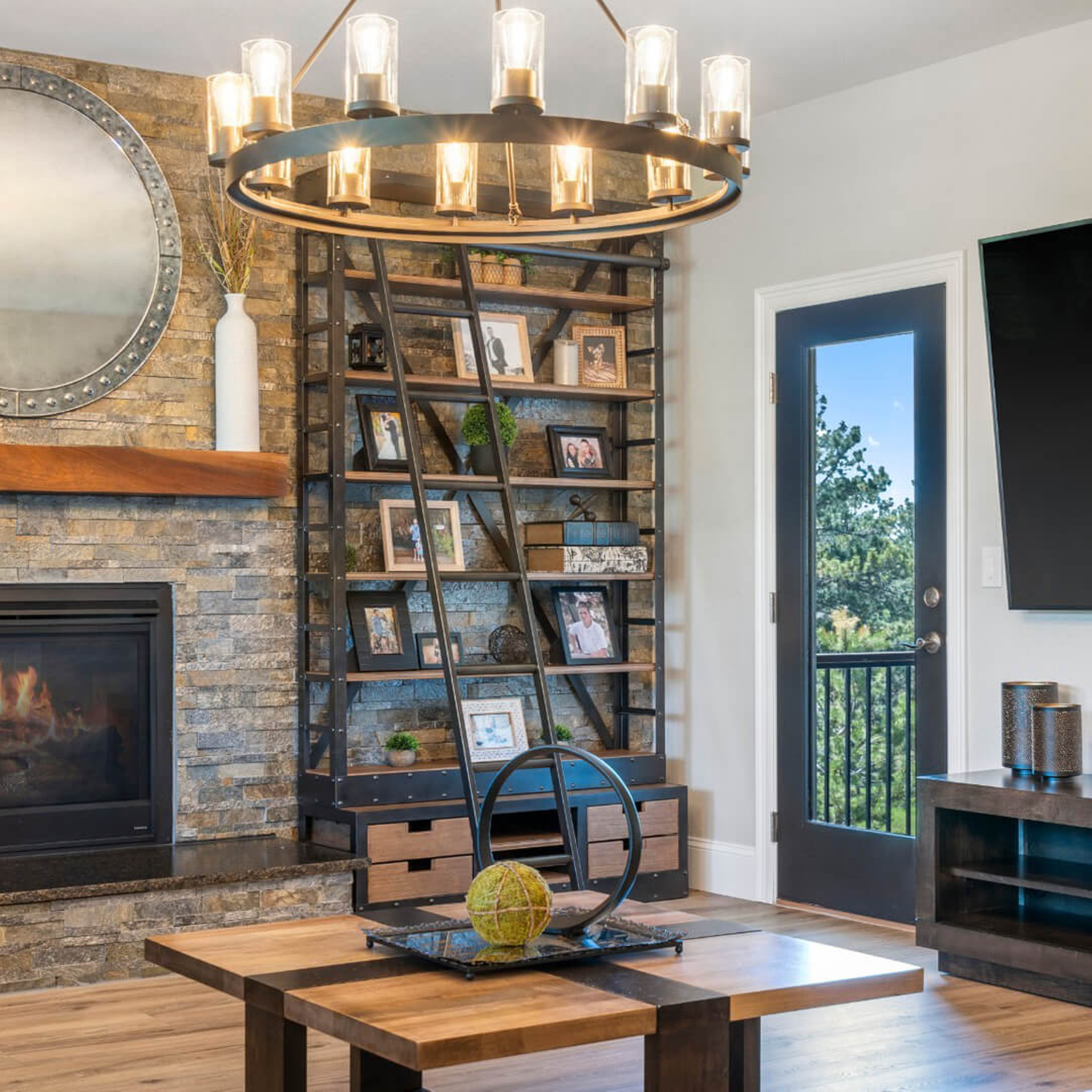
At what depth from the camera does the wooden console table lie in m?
4.05

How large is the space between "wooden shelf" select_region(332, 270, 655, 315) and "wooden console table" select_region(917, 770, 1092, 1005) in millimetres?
2198

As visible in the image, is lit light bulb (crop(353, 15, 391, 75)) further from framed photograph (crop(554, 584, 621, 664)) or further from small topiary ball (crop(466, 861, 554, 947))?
framed photograph (crop(554, 584, 621, 664))

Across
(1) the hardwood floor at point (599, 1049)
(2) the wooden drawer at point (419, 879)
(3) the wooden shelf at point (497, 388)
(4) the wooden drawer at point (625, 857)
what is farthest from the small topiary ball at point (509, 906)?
(3) the wooden shelf at point (497, 388)

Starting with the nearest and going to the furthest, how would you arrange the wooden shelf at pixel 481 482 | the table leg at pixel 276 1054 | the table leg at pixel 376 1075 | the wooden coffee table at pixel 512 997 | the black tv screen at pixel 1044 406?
the wooden coffee table at pixel 512 997 → the table leg at pixel 276 1054 → the table leg at pixel 376 1075 → the black tv screen at pixel 1044 406 → the wooden shelf at pixel 481 482

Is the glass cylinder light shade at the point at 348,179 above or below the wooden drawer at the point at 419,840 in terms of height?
above

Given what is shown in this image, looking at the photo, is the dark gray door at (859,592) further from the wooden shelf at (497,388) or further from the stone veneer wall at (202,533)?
the stone veneer wall at (202,533)

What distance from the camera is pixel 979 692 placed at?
4.71m

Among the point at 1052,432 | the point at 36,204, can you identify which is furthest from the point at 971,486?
the point at 36,204

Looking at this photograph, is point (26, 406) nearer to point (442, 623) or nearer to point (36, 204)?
point (36, 204)

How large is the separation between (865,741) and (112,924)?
2459 millimetres

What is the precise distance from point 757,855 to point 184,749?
205 centimetres

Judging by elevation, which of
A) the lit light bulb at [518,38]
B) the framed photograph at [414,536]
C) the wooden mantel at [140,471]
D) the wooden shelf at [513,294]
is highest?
the wooden shelf at [513,294]

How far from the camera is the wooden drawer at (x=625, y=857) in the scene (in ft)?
17.3

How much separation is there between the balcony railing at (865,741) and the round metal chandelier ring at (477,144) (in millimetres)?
2432
